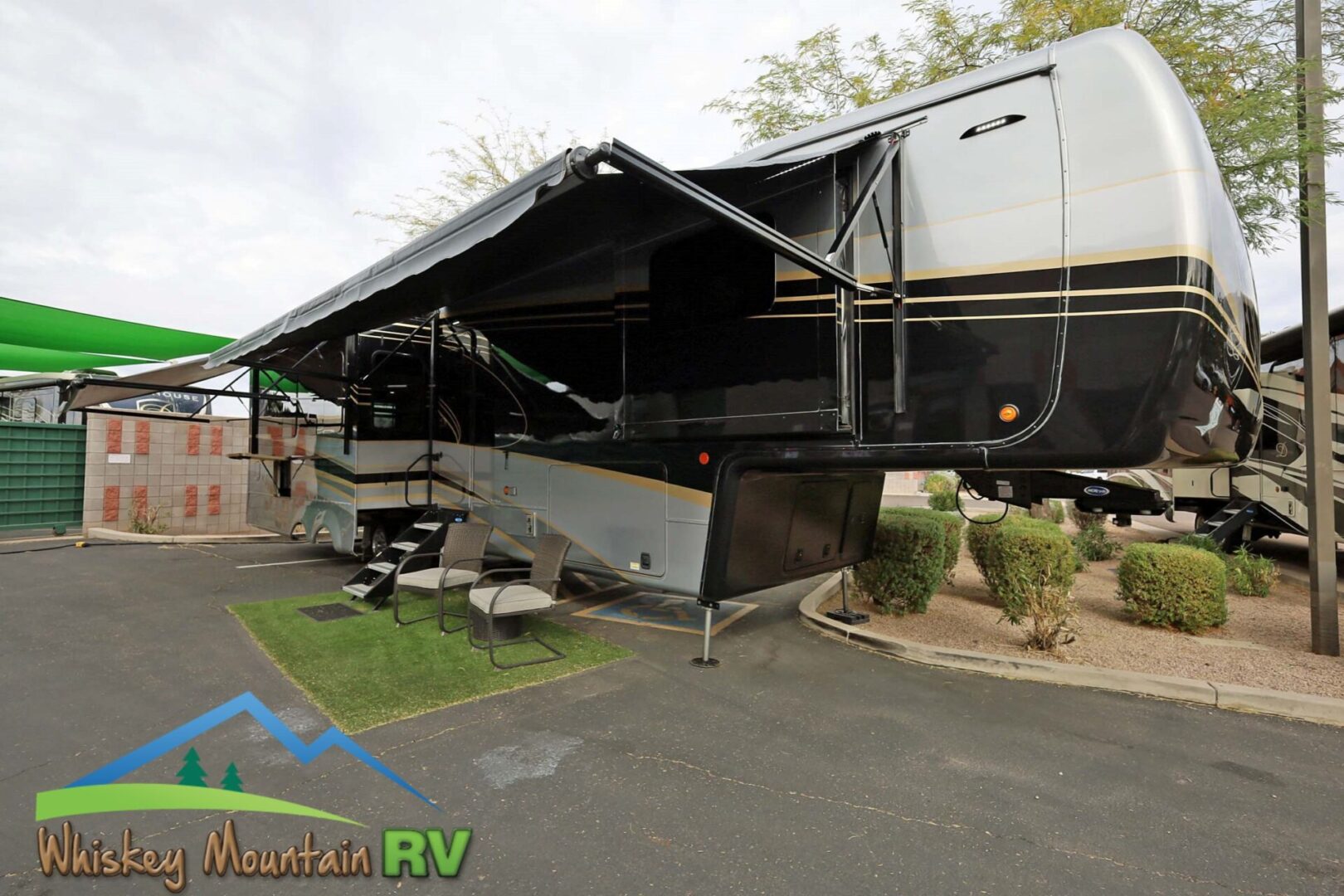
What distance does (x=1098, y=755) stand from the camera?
3.11 metres

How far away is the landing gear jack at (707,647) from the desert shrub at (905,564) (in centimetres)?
183

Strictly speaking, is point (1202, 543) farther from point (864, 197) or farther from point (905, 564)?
point (864, 197)

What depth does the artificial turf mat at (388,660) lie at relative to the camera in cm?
367

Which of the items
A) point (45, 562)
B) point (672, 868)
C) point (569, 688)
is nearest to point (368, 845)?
point (672, 868)

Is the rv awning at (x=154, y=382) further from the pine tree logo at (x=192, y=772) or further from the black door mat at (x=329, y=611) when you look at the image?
the pine tree logo at (x=192, y=772)

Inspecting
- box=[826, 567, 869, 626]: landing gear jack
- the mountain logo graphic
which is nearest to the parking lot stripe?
the mountain logo graphic

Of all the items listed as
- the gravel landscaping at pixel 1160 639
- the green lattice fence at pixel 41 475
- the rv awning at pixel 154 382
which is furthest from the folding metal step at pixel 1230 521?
the green lattice fence at pixel 41 475

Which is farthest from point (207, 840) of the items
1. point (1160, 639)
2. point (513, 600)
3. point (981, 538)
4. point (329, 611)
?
point (1160, 639)

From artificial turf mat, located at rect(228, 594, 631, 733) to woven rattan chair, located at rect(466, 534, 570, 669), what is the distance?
8 centimetres

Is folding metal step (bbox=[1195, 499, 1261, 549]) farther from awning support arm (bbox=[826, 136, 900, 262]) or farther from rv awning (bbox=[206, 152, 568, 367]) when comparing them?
rv awning (bbox=[206, 152, 568, 367])

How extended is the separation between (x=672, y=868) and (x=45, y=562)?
10.0 m

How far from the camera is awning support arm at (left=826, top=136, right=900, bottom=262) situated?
3.36 meters

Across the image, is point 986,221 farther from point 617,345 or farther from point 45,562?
point 45,562

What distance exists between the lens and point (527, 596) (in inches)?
189
